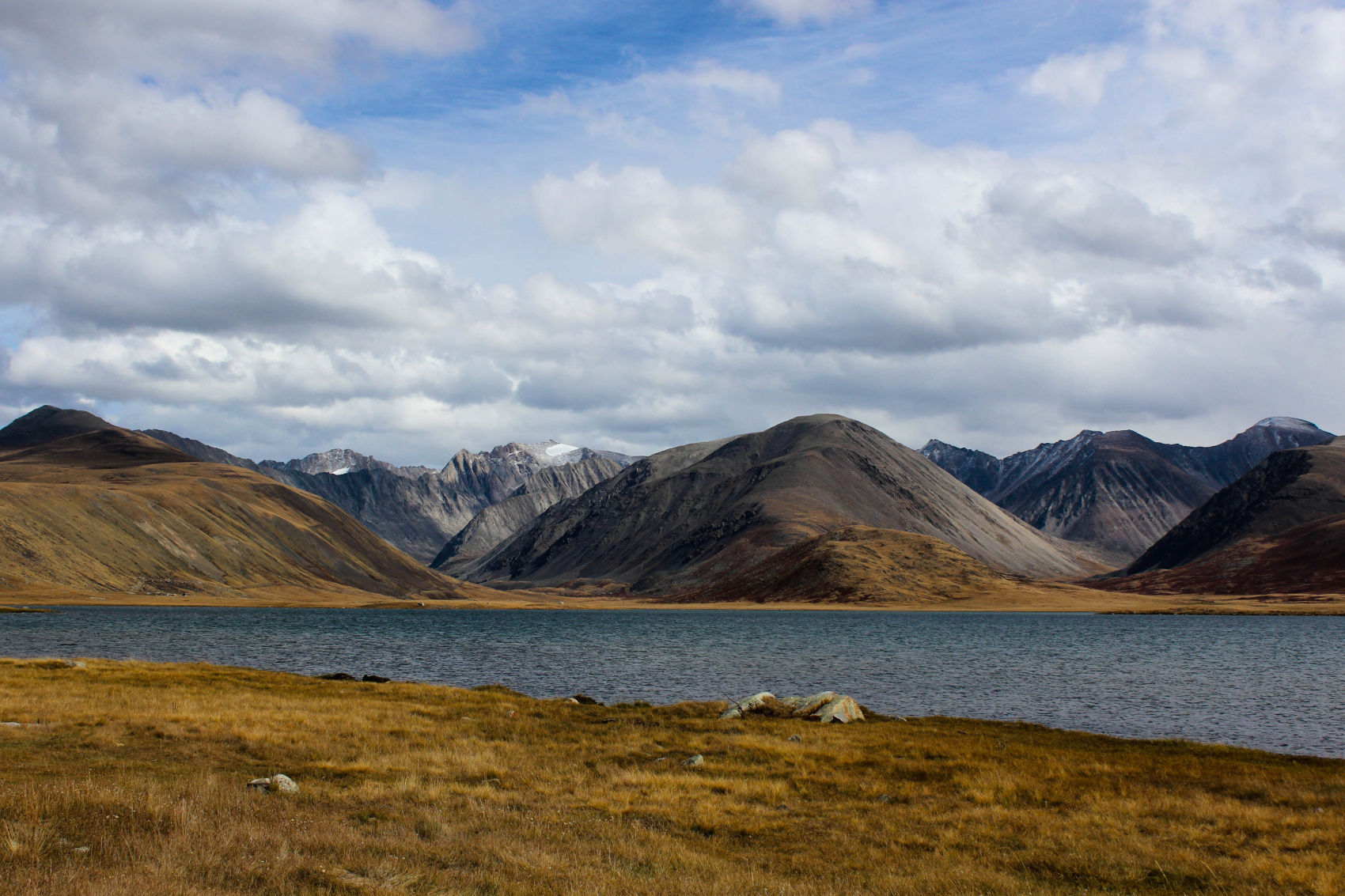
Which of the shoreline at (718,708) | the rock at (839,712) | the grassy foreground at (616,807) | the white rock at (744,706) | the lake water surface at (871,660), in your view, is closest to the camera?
the grassy foreground at (616,807)

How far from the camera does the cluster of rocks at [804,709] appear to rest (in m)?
41.2

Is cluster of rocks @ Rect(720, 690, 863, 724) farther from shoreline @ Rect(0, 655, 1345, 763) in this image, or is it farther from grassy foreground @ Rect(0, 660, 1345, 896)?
grassy foreground @ Rect(0, 660, 1345, 896)

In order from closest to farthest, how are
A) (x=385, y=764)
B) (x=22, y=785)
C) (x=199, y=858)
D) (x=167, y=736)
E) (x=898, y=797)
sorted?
(x=199, y=858)
(x=22, y=785)
(x=898, y=797)
(x=385, y=764)
(x=167, y=736)

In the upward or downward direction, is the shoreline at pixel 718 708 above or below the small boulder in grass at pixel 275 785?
below

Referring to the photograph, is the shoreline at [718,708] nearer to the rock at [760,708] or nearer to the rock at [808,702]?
the rock at [760,708]

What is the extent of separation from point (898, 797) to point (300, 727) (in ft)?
70.6

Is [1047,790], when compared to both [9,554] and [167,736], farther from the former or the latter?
[9,554]

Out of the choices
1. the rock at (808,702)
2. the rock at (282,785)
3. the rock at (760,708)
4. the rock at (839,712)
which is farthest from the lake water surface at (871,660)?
the rock at (282,785)

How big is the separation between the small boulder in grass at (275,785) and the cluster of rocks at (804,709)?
2239 cm

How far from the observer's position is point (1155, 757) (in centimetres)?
3325

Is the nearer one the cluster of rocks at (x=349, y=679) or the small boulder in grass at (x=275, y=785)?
the small boulder in grass at (x=275, y=785)

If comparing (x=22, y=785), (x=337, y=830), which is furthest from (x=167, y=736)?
(x=337, y=830)

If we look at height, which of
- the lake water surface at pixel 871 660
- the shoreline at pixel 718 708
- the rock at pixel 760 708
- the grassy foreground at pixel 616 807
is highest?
the grassy foreground at pixel 616 807

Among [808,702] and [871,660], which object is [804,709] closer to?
[808,702]
